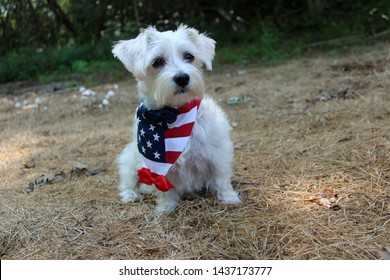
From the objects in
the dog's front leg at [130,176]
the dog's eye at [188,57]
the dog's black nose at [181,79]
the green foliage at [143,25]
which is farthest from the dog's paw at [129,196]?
the green foliage at [143,25]

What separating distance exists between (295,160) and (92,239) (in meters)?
1.94

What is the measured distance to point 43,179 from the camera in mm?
3801

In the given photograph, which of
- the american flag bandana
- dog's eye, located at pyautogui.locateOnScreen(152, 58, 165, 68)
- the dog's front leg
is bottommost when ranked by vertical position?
the dog's front leg

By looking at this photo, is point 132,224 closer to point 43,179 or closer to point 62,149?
point 43,179

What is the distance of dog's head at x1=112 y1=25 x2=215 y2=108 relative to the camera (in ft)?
9.41

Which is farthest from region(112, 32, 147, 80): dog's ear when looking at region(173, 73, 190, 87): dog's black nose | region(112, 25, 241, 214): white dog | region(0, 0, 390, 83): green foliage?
region(0, 0, 390, 83): green foliage

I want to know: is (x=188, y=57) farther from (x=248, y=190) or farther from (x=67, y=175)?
(x=67, y=175)

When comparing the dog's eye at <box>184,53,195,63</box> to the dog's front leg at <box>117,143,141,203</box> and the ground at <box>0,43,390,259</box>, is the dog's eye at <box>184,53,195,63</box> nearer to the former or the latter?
the dog's front leg at <box>117,143,141,203</box>

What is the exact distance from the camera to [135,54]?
9.96ft

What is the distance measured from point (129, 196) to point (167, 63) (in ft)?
3.75

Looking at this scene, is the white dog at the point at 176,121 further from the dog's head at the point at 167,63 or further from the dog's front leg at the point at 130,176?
the dog's front leg at the point at 130,176

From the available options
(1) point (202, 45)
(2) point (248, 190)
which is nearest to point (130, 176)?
(2) point (248, 190)

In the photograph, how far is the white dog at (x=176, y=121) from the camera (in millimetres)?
2947

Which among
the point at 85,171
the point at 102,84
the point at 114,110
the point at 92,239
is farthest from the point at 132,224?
the point at 102,84
